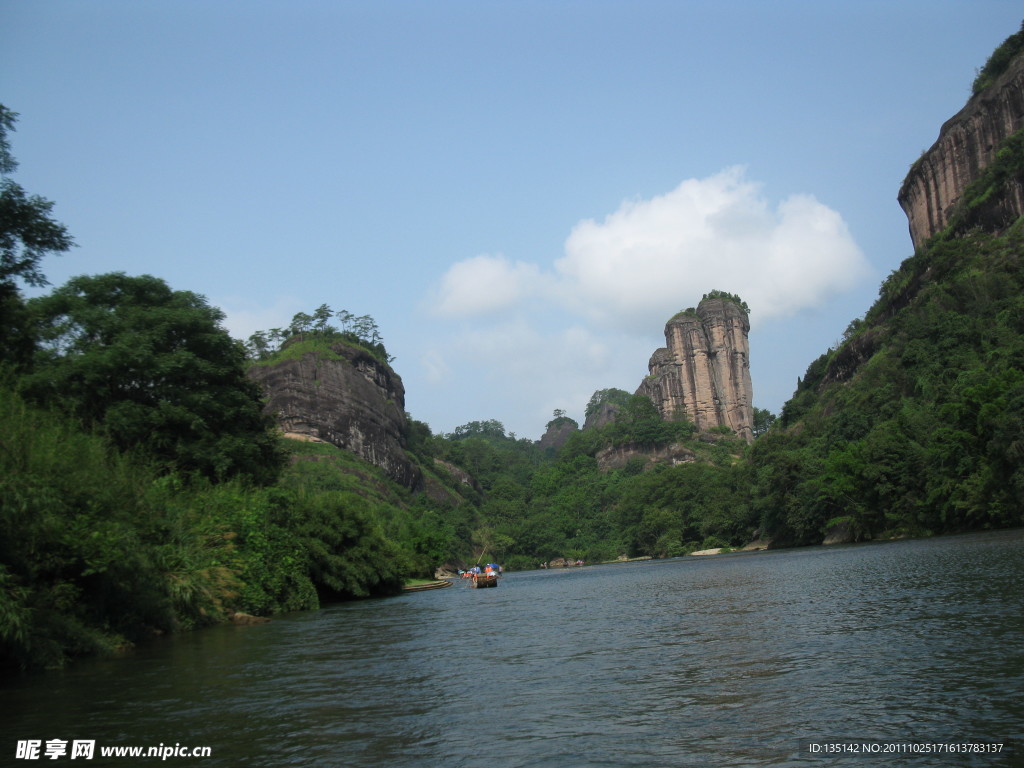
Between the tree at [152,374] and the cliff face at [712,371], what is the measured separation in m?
135

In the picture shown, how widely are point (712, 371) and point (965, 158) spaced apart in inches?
2975

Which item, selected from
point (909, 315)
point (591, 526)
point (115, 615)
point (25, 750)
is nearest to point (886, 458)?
point (909, 315)

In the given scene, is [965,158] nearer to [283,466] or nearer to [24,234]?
[283,466]

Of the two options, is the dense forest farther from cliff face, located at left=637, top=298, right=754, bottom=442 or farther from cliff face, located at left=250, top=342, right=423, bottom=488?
cliff face, located at left=637, top=298, right=754, bottom=442

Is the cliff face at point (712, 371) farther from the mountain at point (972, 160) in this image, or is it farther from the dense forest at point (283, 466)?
the mountain at point (972, 160)

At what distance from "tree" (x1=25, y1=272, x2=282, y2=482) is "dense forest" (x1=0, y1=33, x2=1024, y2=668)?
Result: 0.35 ft

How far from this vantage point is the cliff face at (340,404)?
109 m

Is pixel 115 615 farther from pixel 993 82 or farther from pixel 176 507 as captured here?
pixel 993 82

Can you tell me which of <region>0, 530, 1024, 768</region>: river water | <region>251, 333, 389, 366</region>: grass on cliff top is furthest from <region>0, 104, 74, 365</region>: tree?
<region>251, 333, 389, 366</region>: grass on cliff top

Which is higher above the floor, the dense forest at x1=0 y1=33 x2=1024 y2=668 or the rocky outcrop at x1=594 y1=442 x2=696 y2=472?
the rocky outcrop at x1=594 y1=442 x2=696 y2=472

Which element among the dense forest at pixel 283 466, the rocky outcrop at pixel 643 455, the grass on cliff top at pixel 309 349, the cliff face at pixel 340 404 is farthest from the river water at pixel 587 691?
the rocky outcrop at pixel 643 455

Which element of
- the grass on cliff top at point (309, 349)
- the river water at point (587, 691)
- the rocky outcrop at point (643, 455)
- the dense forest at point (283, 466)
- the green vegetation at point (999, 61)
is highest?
the green vegetation at point (999, 61)

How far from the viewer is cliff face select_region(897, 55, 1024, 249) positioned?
86.7 metres

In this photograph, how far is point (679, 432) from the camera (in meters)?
155
